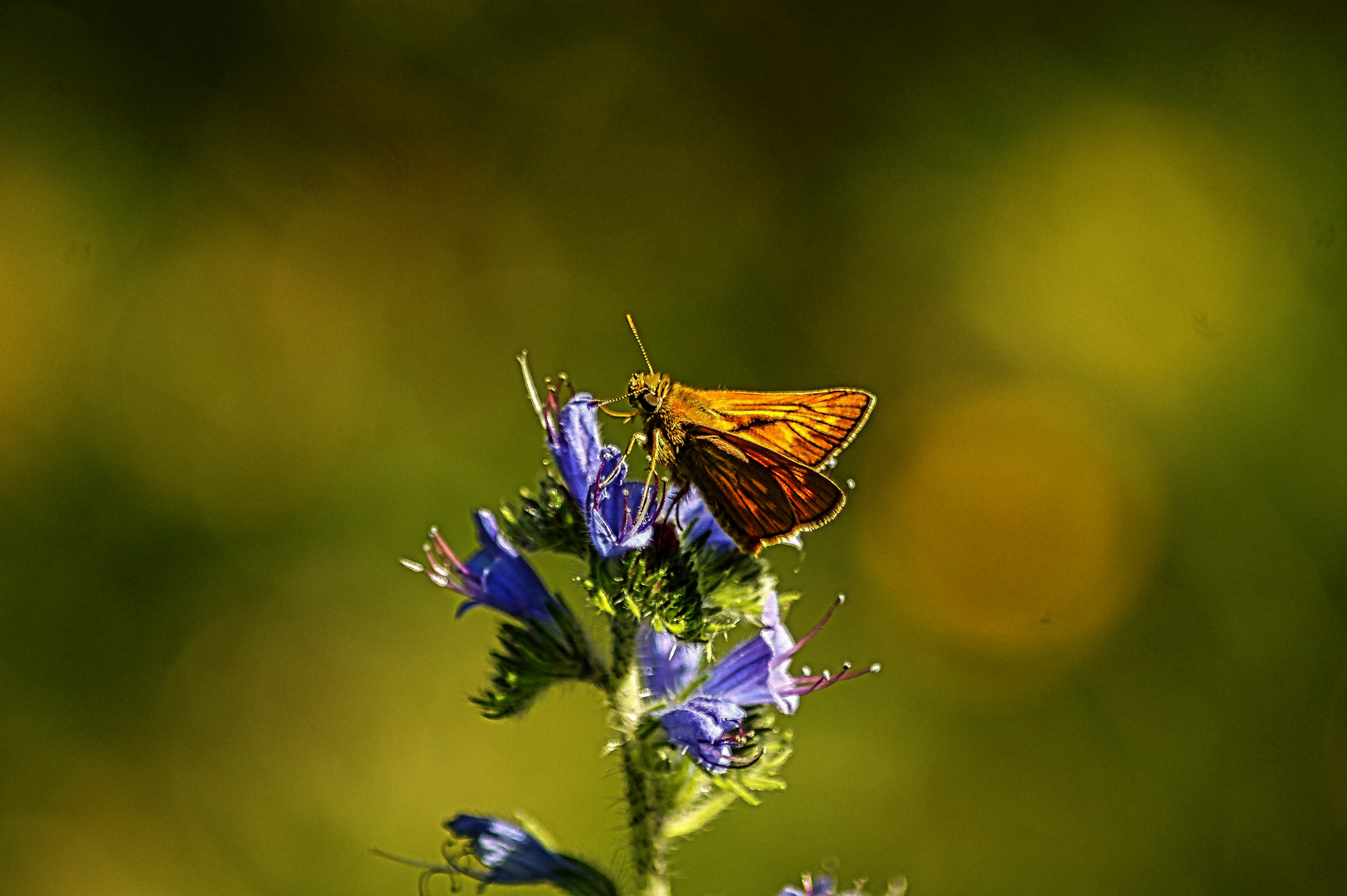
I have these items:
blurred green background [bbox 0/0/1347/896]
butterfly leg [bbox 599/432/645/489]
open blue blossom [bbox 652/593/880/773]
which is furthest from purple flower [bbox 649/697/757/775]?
blurred green background [bbox 0/0/1347/896]

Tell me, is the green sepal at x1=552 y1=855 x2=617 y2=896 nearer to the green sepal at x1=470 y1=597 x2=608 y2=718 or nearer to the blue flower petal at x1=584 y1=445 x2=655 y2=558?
the green sepal at x1=470 y1=597 x2=608 y2=718

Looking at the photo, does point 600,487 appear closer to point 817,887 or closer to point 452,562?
point 452,562

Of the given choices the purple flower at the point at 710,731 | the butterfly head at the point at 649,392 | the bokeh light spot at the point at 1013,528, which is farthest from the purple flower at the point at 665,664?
the bokeh light spot at the point at 1013,528

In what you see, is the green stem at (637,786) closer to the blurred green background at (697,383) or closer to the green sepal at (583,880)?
the green sepal at (583,880)

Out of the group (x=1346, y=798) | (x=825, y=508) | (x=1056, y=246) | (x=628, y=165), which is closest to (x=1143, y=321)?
(x=1056, y=246)

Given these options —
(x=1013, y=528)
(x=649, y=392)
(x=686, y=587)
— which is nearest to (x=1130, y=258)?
(x=1013, y=528)

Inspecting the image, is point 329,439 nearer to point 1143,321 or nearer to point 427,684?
point 427,684
